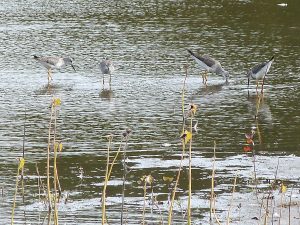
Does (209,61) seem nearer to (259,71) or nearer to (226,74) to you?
(226,74)

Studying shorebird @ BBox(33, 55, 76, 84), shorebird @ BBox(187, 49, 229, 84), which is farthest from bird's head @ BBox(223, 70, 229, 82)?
shorebird @ BBox(33, 55, 76, 84)

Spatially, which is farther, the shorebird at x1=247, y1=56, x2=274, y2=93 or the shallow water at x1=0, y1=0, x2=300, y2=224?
the shorebird at x1=247, y1=56, x2=274, y2=93

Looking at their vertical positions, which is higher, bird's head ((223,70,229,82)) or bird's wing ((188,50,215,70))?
bird's wing ((188,50,215,70))

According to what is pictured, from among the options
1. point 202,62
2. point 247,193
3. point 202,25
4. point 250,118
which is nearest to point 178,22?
point 202,25

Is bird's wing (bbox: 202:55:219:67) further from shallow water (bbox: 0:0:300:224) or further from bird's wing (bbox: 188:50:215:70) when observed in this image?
shallow water (bbox: 0:0:300:224)

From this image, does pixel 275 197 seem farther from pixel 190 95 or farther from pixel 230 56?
pixel 230 56

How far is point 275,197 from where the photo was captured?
9.22 m

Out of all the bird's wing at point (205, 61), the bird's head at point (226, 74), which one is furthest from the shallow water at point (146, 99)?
the bird's wing at point (205, 61)

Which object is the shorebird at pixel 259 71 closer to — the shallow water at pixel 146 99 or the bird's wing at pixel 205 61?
the shallow water at pixel 146 99

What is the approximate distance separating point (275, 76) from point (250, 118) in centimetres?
359

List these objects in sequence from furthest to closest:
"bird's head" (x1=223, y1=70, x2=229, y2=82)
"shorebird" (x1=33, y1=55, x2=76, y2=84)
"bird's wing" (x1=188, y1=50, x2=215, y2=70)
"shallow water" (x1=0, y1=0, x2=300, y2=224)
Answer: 1. "shorebird" (x1=33, y1=55, x2=76, y2=84)
2. "bird's wing" (x1=188, y1=50, x2=215, y2=70)
3. "bird's head" (x1=223, y1=70, x2=229, y2=82)
4. "shallow water" (x1=0, y1=0, x2=300, y2=224)

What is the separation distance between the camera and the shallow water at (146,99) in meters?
9.63

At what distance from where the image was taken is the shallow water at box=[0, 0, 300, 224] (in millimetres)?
9633

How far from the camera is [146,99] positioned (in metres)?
15.2
